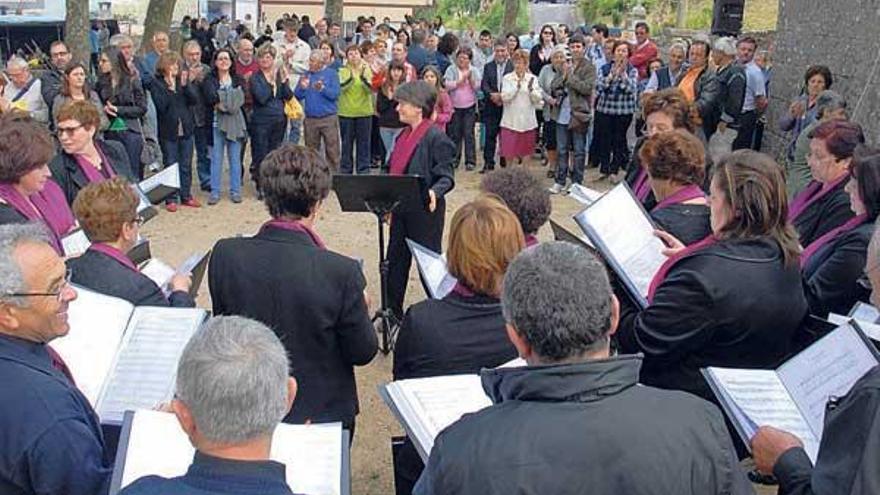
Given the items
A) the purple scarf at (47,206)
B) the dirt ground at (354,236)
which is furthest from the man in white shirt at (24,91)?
the purple scarf at (47,206)

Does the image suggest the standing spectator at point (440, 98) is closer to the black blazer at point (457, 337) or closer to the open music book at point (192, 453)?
the black blazer at point (457, 337)

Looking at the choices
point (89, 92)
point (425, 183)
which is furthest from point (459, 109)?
point (425, 183)

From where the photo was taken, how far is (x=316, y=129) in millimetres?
9844

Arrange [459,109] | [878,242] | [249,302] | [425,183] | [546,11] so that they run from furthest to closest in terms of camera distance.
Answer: [546,11], [459,109], [425,183], [249,302], [878,242]

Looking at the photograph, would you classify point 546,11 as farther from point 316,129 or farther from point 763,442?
point 763,442

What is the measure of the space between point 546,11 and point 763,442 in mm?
32322

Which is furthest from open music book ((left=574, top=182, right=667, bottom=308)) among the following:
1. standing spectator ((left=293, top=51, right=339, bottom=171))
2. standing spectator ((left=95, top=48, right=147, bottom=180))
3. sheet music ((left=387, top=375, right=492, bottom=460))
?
standing spectator ((left=293, top=51, right=339, bottom=171))

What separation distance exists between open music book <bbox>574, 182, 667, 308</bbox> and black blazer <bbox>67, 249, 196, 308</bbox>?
5.77ft

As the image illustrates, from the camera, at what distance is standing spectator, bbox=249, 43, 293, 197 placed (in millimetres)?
9048

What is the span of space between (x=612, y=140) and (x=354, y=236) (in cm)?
386

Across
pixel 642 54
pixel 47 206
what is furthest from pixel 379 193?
pixel 642 54

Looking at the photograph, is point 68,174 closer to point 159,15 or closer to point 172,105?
point 172,105

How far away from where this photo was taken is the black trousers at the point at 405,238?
5.65 metres

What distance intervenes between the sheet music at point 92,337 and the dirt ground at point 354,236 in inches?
83.8
